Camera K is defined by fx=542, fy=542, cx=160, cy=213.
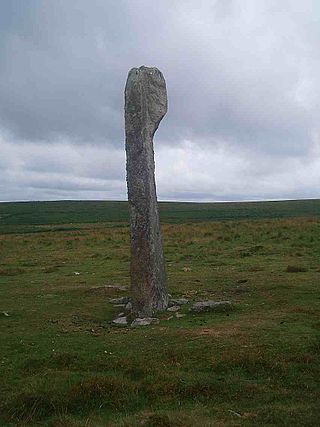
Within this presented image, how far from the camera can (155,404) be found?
9.55 metres

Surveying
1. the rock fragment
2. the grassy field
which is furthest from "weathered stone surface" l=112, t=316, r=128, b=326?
the rock fragment

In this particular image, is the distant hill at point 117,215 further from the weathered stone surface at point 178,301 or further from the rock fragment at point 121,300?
the weathered stone surface at point 178,301

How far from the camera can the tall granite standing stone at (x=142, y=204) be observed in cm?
1670

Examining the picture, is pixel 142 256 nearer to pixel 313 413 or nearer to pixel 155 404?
pixel 155 404

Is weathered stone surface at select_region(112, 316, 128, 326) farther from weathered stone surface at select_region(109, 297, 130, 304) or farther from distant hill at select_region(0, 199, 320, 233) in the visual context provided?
distant hill at select_region(0, 199, 320, 233)

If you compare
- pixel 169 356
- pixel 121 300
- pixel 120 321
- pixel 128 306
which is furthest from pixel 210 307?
pixel 169 356

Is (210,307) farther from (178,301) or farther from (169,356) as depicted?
(169,356)

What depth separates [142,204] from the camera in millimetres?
16828

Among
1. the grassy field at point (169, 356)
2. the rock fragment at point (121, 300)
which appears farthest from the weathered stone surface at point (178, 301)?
the rock fragment at point (121, 300)

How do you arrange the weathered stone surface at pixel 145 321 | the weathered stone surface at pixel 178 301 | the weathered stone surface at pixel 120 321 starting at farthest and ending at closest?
the weathered stone surface at pixel 178 301, the weathered stone surface at pixel 120 321, the weathered stone surface at pixel 145 321

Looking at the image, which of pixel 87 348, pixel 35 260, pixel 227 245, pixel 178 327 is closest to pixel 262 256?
pixel 227 245

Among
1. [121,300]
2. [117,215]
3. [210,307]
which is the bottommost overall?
[117,215]

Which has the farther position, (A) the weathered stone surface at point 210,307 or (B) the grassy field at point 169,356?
(A) the weathered stone surface at point 210,307

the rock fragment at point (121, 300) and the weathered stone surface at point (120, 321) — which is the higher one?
the rock fragment at point (121, 300)
